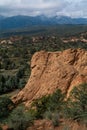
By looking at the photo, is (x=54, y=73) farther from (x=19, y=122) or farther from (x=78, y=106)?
(x=19, y=122)

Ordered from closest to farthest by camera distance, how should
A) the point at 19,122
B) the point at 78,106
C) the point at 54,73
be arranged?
the point at 19,122 < the point at 78,106 < the point at 54,73

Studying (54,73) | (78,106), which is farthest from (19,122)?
(54,73)

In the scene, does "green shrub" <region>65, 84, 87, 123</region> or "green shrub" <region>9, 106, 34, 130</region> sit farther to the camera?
"green shrub" <region>65, 84, 87, 123</region>

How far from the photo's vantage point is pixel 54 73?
42469 millimetres

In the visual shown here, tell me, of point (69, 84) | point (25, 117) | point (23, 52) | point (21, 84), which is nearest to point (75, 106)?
point (25, 117)

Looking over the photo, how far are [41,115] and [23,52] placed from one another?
94049mm

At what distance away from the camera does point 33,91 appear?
139 ft

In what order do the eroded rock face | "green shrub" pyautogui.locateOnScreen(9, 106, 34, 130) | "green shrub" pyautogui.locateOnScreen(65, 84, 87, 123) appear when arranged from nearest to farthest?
"green shrub" pyautogui.locateOnScreen(9, 106, 34, 130)
"green shrub" pyautogui.locateOnScreen(65, 84, 87, 123)
the eroded rock face

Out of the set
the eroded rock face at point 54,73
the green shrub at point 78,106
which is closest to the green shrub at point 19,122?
the green shrub at point 78,106

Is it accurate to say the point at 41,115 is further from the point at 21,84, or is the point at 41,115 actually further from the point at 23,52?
the point at 23,52

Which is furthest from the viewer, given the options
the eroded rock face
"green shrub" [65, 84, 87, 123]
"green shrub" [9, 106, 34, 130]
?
the eroded rock face

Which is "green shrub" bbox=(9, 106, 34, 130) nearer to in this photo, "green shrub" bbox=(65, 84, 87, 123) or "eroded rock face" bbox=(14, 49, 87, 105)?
"green shrub" bbox=(65, 84, 87, 123)

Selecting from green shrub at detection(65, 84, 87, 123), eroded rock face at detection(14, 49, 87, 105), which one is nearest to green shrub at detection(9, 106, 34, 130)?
green shrub at detection(65, 84, 87, 123)

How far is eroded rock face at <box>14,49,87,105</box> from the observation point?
40.8 m
